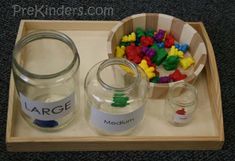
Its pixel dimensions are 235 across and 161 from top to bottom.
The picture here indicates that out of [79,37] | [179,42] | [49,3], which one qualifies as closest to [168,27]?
[179,42]

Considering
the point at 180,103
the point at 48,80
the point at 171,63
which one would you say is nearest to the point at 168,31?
the point at 171,63

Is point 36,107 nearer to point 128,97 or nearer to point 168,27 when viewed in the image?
point 128,97

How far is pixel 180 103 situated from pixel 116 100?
12 centimetres

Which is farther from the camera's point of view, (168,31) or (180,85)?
(168,31)

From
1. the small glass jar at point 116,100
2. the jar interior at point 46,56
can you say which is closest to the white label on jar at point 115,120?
the small glass jar at point 116,100

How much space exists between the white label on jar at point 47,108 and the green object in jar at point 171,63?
0.21 meters

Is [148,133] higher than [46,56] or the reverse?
the reverse

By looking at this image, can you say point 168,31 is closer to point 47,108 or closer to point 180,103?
point 180,103

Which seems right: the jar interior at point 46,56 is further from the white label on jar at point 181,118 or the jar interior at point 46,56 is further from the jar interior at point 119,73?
the white label on jar at point 181,118

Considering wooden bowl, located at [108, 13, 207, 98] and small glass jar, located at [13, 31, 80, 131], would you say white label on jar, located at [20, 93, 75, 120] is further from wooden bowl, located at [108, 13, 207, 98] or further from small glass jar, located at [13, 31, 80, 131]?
wooden bowl, located at [108, 13, 207, 98]

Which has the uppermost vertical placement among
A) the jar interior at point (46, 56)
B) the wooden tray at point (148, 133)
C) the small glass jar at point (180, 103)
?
the jar interior at point (46, 56)

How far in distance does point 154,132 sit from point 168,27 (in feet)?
0.77

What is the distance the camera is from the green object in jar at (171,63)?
2.60 feet

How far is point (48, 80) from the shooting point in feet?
2.18
